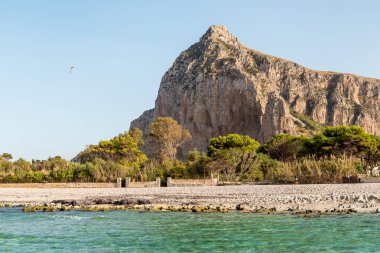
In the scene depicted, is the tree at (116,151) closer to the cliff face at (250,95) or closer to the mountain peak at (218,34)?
the cliff face at (250,95)

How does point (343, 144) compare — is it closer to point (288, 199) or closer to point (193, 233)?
point (288, 199)

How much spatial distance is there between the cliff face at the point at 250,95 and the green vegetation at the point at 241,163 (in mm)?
60554

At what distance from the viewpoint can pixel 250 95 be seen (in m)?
138

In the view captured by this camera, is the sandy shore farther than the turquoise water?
Yes

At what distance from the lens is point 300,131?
452 feet

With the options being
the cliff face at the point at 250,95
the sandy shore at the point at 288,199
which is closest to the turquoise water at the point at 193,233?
the sandy shore at the point at 288,199

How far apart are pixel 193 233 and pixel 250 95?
12121cm

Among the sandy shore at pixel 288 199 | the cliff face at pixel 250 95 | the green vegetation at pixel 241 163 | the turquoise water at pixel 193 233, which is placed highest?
the cliff face at pixel 250 95

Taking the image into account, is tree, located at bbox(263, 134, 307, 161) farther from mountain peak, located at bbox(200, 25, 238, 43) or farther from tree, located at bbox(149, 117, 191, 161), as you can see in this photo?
mountain peak, located at bbox(200, 25, 238, 43)

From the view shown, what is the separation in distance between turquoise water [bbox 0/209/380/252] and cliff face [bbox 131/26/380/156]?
111632 mm

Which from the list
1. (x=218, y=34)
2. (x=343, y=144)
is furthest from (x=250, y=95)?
(x=343, y=144)

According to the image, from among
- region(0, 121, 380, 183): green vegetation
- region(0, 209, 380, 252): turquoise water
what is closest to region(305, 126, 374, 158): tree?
region(0, 121, 380, 183): green vegetation

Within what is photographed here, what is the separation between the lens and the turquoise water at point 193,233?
51.7 feet

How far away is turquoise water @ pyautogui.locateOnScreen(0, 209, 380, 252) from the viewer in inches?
620
